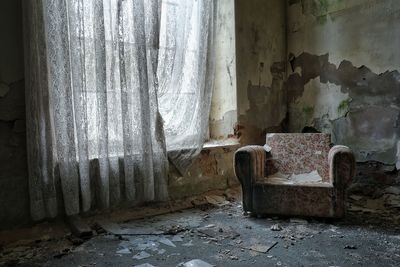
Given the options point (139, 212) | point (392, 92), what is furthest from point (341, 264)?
point (392, 92)

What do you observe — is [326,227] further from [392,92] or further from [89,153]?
[89,153]

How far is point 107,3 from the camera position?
2912mm

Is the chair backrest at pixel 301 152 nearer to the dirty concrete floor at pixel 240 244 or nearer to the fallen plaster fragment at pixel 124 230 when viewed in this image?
the dirty concrete floor at pixel 240 244

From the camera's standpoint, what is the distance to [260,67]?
4172 millimetres

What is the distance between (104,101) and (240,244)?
164cm

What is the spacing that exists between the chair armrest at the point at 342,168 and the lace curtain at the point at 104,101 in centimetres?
139

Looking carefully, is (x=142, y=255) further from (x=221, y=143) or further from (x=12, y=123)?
(x=221, y=143)

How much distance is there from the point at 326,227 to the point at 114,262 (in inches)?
66.5

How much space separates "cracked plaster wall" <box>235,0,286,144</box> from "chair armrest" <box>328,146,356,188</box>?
1426 millimetres

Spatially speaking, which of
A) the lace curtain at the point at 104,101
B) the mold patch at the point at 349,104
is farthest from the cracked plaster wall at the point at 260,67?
the lace curtain at the point at 104,101

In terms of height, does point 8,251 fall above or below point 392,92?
below

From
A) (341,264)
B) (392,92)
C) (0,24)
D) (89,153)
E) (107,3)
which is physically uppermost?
(107,3)

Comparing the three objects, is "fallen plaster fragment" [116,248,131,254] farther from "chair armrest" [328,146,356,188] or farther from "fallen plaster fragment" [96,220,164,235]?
"chair armrest" [328,146,356,188]

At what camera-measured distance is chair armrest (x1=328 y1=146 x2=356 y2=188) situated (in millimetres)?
2709
